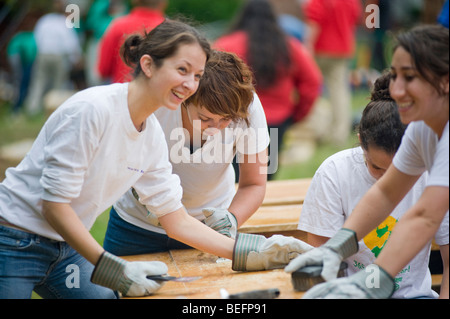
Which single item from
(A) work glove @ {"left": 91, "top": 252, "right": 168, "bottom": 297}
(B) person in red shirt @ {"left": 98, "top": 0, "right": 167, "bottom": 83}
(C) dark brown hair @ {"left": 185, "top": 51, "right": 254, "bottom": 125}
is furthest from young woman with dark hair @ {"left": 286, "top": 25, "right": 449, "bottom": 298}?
(B) person in red shirt @ {"left": 98, "top": 0, "right": 167, "bottom": 83}

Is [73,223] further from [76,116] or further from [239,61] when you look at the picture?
[239,61]

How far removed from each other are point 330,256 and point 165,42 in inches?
35.8

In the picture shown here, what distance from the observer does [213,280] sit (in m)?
2.23

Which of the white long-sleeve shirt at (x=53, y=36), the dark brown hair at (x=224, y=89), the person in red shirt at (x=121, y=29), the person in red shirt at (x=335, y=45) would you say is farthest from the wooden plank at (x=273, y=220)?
the white long-sleeve shirt at (x=53, y=36)

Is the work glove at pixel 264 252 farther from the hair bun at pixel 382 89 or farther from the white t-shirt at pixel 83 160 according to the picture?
the hair bun at pixel 382 89

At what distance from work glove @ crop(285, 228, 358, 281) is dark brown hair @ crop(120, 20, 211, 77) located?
0.79m

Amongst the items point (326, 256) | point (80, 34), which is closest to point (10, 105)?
point (80, 34)

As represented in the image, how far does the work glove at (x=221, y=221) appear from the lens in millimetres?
2494

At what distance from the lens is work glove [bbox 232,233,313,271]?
2.26 meters

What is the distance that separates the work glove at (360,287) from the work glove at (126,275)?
0.55 meters

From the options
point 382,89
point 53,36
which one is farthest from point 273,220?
point 53,36

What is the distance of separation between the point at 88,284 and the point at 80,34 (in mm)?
9054

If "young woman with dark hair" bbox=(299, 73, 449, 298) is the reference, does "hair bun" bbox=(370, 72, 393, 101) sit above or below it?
above

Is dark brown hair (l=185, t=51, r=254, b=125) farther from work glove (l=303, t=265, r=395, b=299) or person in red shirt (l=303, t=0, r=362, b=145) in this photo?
person in red shirt (l=303, t=0, r=362, b=145)
